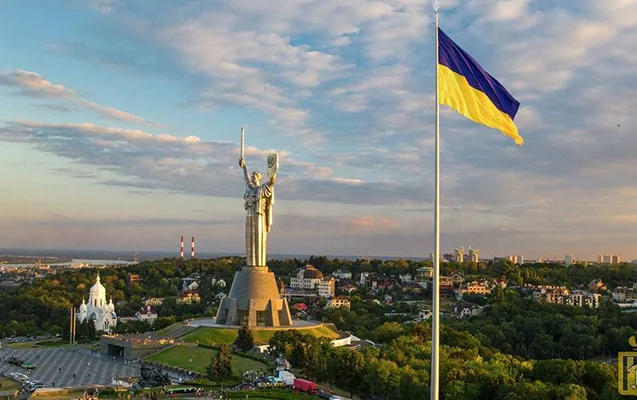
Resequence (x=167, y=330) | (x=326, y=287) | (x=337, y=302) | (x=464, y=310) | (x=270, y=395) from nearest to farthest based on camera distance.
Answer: (x=270, y=395) → (x=167, y=330) → (x=464, y=310) → (x=337, y=302) → (x=326, y=287)

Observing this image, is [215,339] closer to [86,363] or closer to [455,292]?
[86,363]

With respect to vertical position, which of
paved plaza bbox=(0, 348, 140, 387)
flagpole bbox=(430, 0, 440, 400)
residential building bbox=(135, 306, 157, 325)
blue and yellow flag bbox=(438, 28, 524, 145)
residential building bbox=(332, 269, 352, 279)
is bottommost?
paved plaza bbox=(0, 348, 140, 387)

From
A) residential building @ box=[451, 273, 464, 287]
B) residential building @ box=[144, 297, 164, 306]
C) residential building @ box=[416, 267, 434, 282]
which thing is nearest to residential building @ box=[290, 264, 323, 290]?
residential building @ box=[416, 267, 434, 282]

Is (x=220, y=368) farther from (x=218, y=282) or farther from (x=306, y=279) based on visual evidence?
(x=306, y=279)

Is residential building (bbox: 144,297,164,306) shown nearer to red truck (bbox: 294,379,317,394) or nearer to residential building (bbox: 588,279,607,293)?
red truck (bbox: 294,379,317,394)

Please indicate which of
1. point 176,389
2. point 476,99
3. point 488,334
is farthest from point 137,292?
point 476,99

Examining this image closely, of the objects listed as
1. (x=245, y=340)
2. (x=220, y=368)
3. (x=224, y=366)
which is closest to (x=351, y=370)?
(x=224, y=366)
